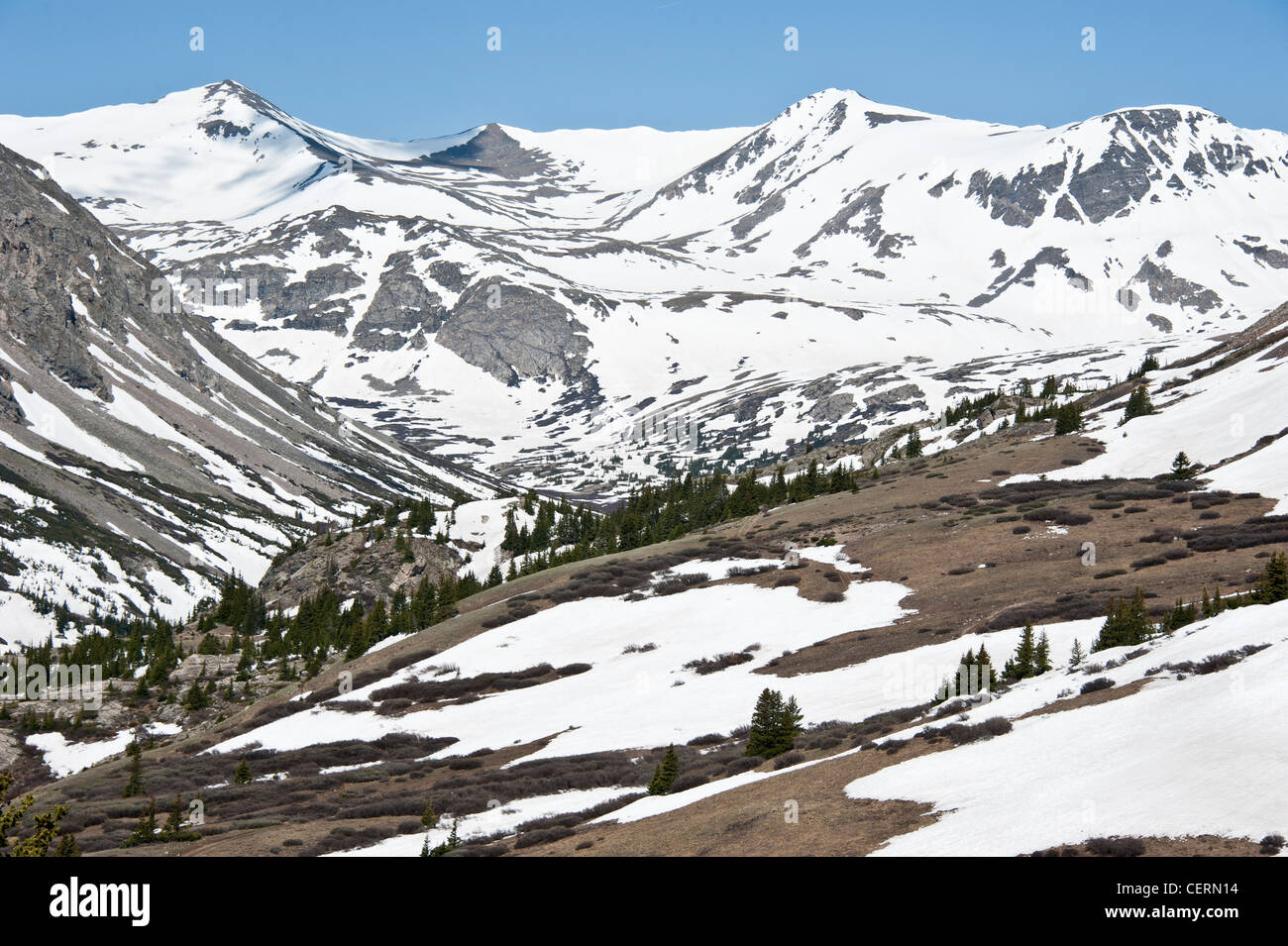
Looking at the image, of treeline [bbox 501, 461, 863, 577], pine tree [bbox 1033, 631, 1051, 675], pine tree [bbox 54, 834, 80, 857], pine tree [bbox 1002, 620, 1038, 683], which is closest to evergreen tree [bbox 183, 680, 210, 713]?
treeline [bbox 501, 461, 863, 577]

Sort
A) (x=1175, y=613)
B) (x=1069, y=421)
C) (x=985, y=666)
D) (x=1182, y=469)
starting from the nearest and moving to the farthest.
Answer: (x=1175, y=613) < (x=985, y=666) < (x=1182, y=469) < (x=1069, y=421)

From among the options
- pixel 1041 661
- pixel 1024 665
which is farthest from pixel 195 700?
pixel 1041 661

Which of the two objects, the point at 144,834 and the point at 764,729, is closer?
the point at 144,834

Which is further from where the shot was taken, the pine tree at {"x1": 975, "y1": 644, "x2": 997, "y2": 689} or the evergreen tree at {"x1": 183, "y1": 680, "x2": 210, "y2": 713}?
the evergreen tree at {"x1": 183, "y1": 680, "x2": 210, "y2": 713}

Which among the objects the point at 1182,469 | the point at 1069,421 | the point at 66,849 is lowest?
the point at 66,849

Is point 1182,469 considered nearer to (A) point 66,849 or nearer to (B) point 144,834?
(B) point 144,834

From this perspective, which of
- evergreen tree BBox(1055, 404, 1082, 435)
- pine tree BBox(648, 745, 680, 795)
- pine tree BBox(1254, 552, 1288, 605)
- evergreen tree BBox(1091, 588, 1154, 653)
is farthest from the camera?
evergreen tree BBox(1055, 404, 1082, 435)

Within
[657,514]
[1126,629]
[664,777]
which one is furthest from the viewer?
[657,514]

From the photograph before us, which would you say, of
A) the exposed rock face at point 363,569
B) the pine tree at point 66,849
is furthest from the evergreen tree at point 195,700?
the pine tree at point 66,849

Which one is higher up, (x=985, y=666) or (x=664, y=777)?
(x=985, y=666)

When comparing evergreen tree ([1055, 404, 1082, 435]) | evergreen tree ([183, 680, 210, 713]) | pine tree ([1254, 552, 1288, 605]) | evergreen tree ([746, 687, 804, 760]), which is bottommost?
evergreen tree ([183, 680, 210, 713])

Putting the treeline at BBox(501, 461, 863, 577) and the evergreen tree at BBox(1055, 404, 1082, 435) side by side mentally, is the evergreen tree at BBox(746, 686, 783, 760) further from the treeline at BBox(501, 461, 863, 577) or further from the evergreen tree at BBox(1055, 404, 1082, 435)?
the evergreen tree at BBox(1055, 404, 1082, 435)
